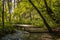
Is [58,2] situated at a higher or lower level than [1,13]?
higher

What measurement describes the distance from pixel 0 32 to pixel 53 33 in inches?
179

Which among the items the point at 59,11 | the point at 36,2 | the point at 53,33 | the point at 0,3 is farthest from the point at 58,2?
the point at 0,3

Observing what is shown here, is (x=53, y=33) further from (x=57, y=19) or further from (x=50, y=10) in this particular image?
(x=50, y=10)

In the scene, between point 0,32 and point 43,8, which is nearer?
point 0,32

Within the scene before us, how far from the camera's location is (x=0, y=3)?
1542 cm

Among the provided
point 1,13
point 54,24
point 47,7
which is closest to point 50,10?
point 47,7

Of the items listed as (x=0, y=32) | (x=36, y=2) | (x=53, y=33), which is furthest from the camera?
(x=36, y=2)

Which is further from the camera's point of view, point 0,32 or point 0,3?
point 0,3

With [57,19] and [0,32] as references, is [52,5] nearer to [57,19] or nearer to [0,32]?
[57,19]

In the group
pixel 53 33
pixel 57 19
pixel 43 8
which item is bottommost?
pixel 53 33

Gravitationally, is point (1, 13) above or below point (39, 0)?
below

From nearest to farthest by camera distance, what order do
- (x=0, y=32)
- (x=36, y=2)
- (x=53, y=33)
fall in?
(x=0, y=32) → (x=53, y=33) → (x=36, y=2)

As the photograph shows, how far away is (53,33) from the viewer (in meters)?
14.3

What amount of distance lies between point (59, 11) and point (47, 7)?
145cm
